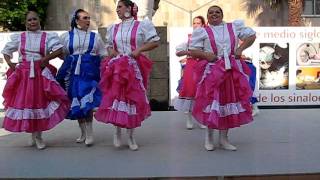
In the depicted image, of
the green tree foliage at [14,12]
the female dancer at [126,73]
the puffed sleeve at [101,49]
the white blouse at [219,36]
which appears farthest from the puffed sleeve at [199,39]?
the green tree foliage at [14,12]

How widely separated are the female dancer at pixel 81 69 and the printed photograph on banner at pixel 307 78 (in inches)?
246

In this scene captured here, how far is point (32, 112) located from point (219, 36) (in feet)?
7.94

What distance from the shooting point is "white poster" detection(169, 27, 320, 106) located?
11719 millimetres

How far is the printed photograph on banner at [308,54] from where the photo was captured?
467 inches

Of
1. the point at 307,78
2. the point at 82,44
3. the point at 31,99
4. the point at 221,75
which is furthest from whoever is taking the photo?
the point at 307,78

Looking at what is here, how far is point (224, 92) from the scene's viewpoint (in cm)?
629

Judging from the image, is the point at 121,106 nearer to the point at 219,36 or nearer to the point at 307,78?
the point at 219,36

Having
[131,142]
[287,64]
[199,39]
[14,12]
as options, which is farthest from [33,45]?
[14,12]

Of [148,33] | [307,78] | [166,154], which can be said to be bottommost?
[166,154]

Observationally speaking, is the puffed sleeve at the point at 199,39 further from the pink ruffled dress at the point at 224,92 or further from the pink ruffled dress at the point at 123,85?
the pink ruffled dress at the point at 123,85

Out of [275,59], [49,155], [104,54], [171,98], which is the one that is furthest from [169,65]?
[49,155]

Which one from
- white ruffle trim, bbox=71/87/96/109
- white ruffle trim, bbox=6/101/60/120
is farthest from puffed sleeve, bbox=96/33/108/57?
white ruffle trim, bbox=6/101/60/120

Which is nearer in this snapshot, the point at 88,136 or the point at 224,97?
the point at 224,97

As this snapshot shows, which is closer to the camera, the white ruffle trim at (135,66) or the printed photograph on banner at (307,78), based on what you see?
the white ruffle trim at (135,66)
